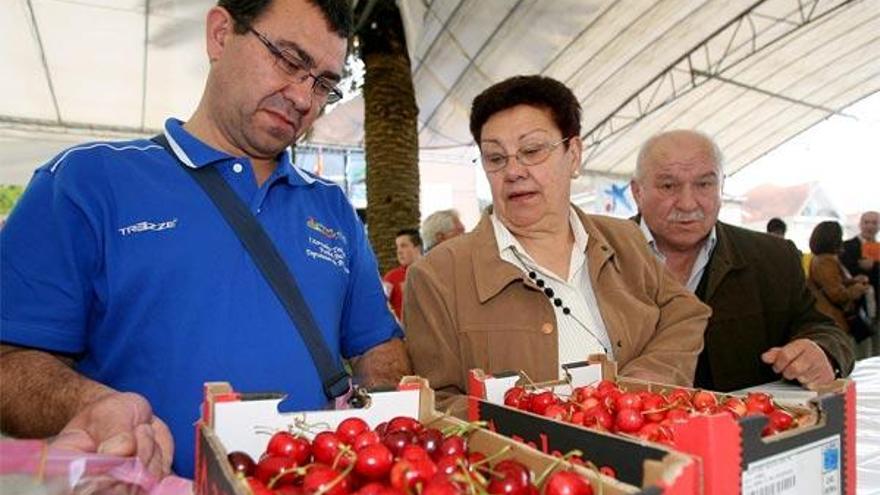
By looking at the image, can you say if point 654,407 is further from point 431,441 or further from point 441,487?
→ point 441,487

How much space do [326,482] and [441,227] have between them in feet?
17.5

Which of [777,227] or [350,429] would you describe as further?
[777,227]

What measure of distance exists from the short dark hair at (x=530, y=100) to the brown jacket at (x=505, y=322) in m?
0.39

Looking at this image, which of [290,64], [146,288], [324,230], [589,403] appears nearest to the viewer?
[589,403]

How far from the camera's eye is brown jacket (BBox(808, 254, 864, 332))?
6547 mm

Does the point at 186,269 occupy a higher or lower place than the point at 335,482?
higher

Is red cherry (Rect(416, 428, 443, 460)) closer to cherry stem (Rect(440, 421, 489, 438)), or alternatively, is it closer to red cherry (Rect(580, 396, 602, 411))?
cherry stem (Rect(440, 421, 489, 438))

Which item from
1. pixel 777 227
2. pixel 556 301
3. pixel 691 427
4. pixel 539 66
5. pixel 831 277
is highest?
pixel 539 66

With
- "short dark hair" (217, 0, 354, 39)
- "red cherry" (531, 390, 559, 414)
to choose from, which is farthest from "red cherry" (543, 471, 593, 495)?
"short dark hair" (217, 0, 354, 39)

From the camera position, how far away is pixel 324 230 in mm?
1840

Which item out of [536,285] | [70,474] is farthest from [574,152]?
[70,474]

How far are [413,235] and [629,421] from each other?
16.4 ft

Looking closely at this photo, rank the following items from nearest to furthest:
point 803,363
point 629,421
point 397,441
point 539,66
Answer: point 397,441 → point 629,421 → point 803,363 → point 539,66

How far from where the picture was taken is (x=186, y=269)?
60.5 inches
